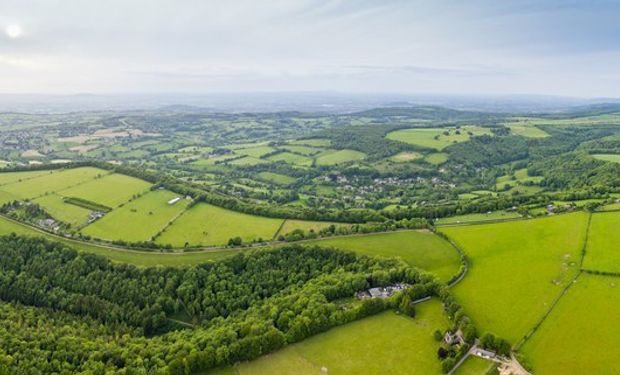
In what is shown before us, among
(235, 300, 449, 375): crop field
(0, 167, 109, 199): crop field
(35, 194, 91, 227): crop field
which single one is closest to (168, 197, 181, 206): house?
(35, 194, 91, 227): crop field

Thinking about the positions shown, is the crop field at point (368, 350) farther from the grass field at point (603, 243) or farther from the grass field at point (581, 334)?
the grass field at point (603, 243)

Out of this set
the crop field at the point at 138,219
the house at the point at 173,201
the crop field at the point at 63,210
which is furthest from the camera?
the house at the point at 173,201

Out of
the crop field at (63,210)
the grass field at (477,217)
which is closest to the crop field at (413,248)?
the grass field at (477,217)

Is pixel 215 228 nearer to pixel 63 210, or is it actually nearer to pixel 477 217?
pixel 63 210

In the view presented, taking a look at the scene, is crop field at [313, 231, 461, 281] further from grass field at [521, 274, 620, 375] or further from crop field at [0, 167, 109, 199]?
crop field at [0, 167, 109, 199]

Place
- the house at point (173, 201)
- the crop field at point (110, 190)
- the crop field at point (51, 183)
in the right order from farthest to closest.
Answer: 1. the crop field at point (51, 183)
2. the crop field at point (110, 190)
3. the house at point (173, 201)

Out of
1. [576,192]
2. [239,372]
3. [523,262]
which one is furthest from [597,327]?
[576,192]

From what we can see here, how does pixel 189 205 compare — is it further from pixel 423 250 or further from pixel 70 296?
pixel 423 250
